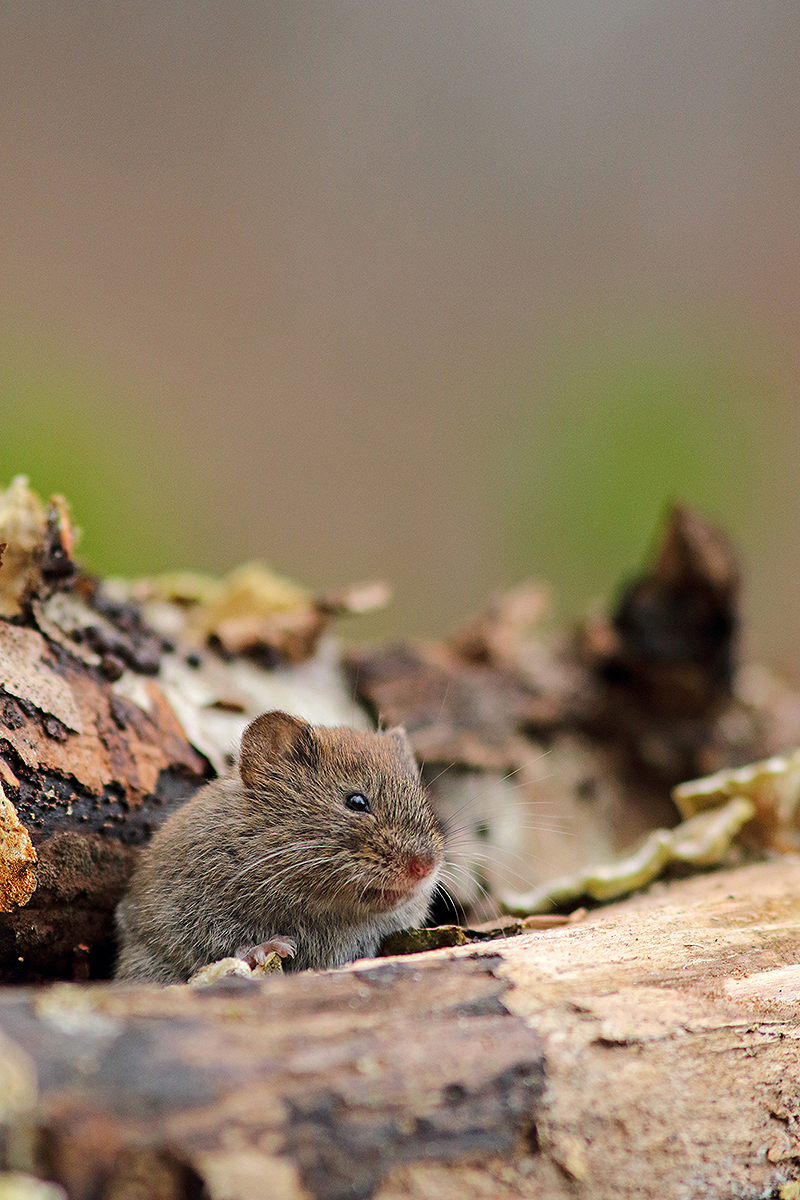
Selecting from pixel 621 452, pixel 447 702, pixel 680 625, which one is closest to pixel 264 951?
pixel 447 702

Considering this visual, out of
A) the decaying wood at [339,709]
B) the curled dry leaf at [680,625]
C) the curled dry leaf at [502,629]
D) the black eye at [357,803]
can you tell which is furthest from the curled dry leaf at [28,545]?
the curled dry leaf at [680,625]

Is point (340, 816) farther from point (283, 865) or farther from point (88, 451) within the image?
point (88, 451)

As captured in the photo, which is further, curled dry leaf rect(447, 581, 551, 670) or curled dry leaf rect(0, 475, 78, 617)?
curled dry leaf rect(447, 581, 551, 670)

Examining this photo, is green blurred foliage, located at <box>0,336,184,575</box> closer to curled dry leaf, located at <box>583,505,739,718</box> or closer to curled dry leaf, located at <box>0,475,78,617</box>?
curled dry leaf, located at <box>0,475,78,617</box>

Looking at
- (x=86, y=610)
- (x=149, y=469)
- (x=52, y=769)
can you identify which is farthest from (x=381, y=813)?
(x=149, y=469)

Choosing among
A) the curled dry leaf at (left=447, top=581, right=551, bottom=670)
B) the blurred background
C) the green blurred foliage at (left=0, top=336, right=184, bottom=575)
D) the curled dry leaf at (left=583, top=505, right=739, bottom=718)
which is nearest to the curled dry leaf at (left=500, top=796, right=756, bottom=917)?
the curled dry leaf at (left=583, top=505, right=739, bottom=718)

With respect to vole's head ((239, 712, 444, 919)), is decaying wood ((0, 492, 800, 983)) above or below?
above

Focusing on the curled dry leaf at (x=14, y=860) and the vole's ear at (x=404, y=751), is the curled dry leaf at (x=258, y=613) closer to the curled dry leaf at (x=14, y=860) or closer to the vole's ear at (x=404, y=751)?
the vole's ear at (x=404, y=751)

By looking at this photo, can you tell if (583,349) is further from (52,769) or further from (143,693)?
(52,769)
